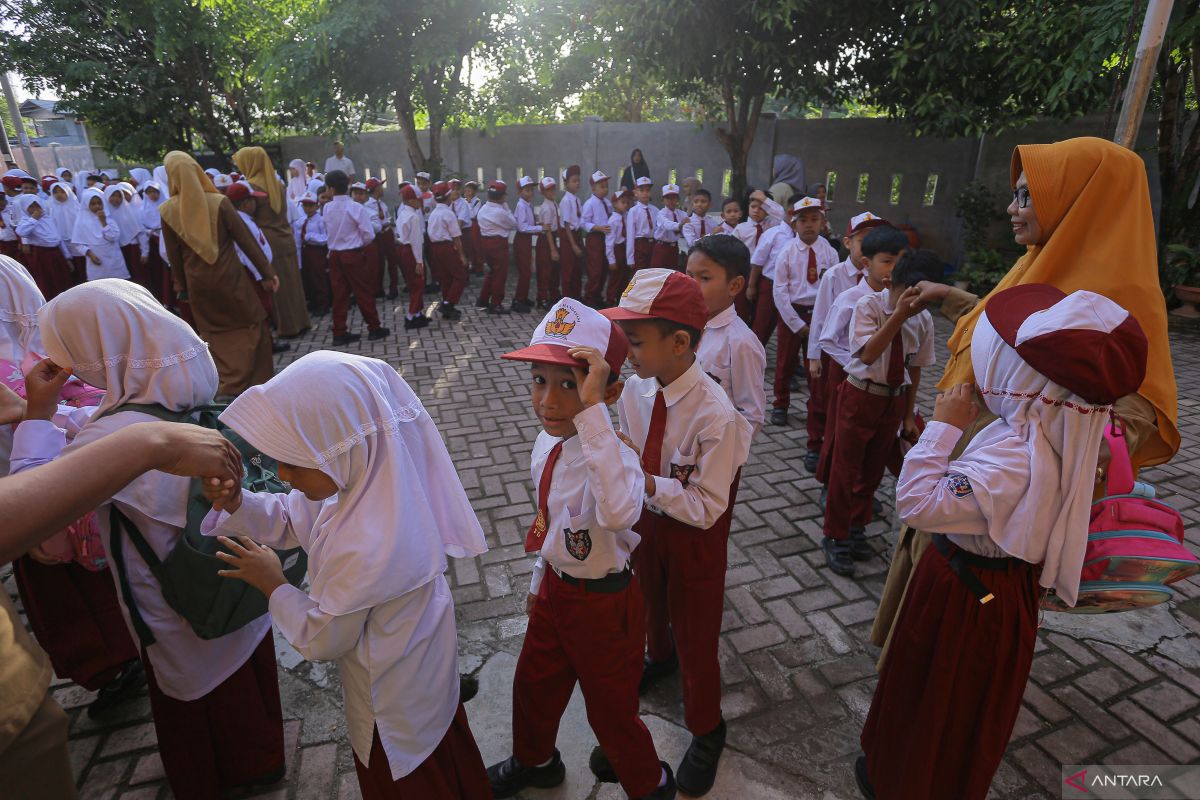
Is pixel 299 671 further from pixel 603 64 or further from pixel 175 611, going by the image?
pixel 603 64

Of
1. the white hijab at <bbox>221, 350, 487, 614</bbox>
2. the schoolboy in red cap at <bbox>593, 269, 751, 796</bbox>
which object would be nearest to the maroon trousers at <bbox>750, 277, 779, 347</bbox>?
the schoolboy in red cap at <bbox>593, 269, 751, 796</bbox>

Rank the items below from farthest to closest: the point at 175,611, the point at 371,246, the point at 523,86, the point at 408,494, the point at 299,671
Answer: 1. the point at 523,86
2. the point at 371,246
3. the point at 299,671
4. the point at 175,611
5. the point at 408,494

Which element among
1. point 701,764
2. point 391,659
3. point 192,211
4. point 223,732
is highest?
point 192,211

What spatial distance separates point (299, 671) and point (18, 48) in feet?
62.2

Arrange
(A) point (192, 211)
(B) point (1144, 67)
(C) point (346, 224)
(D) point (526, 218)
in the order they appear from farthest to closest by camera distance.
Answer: (D) point (526, 218)
(C) point (346, 224)
(A) point (192, 211)
(B) point (1144, 67)

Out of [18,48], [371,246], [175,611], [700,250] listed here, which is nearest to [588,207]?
[371,246]

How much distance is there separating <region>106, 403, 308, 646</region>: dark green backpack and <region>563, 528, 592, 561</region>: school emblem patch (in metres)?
1.00

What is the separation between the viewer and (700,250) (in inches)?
117

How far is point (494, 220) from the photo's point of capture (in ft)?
30.4

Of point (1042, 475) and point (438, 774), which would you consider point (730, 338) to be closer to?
point (1042, 475)

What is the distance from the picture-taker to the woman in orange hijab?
201 cm

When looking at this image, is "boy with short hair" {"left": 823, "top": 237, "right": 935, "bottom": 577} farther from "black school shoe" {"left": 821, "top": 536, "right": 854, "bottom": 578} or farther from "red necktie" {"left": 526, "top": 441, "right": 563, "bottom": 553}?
"red necktie" {"left": 526, "top": 441, "right": 563, "bottom": 553}

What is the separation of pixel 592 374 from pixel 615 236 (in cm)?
789

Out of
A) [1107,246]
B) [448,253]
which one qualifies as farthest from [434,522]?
[448,253]
